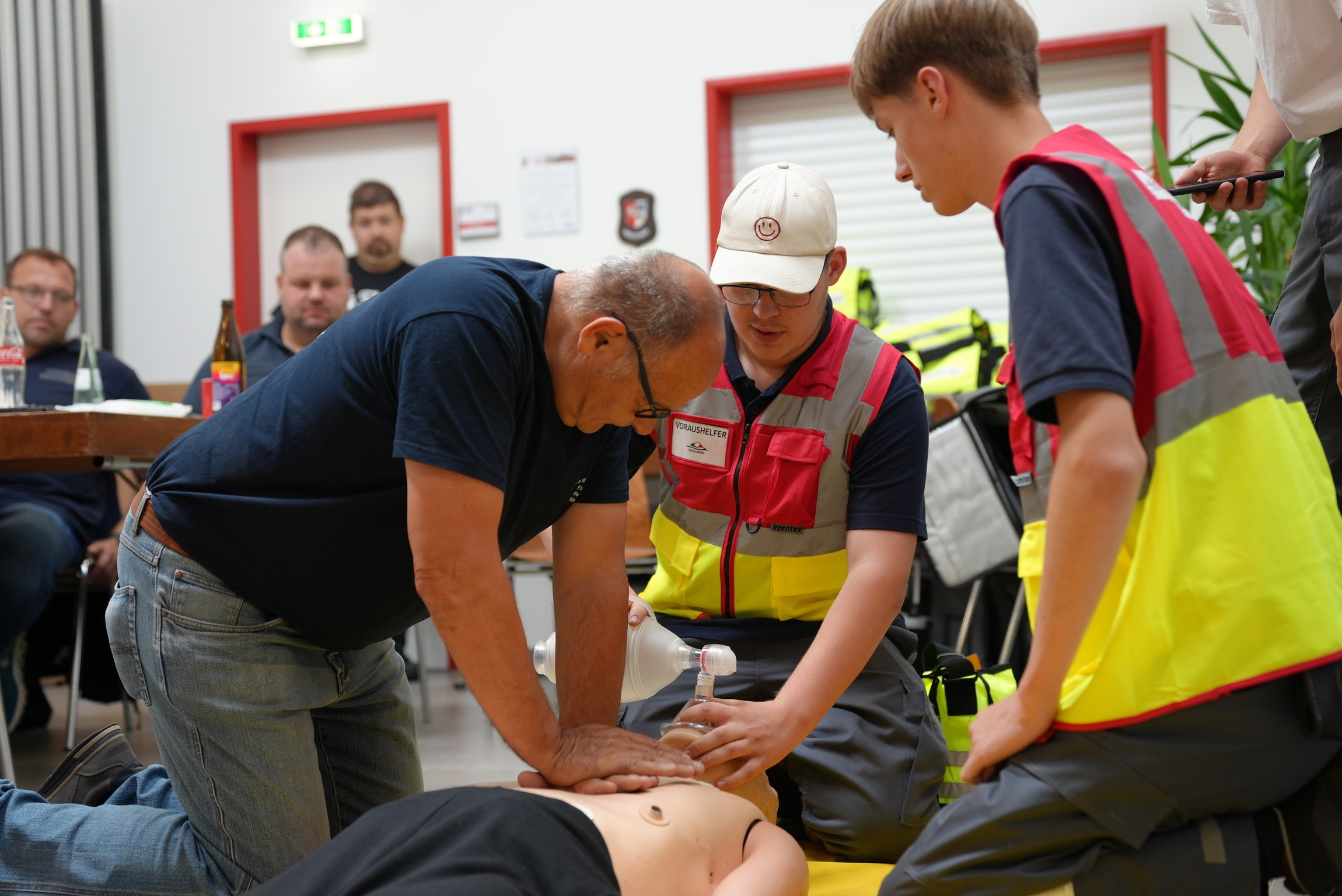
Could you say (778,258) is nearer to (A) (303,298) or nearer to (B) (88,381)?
(B) (88,381)

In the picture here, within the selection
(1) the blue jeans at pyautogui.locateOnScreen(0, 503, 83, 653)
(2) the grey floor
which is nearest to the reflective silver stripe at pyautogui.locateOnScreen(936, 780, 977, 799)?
(2) the grey floor

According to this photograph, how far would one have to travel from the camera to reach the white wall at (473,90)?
5242 millimetres

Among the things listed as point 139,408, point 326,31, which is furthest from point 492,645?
point 326,31

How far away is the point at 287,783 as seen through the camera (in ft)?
5.15

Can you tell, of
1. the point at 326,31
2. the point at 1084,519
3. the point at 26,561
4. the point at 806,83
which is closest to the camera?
the point at 1084,519

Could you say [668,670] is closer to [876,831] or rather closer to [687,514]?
[687,514]

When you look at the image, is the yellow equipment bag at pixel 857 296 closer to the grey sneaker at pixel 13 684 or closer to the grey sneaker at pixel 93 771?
the grey sneaker at pixel 13 684

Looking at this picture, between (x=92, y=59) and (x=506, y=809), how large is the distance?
5.96 m

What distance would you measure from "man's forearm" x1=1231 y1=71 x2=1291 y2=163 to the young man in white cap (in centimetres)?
60

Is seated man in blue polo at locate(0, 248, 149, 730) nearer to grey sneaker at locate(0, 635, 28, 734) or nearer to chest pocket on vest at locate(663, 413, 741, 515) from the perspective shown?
grey sneaker at locate(0, 635, 28, 734)

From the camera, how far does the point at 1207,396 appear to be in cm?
111

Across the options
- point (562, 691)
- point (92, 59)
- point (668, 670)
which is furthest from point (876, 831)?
point (92, 59)

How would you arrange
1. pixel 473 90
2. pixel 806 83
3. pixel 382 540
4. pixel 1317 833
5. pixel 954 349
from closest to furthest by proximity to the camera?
pixel 1317 833 < pixel 382 540 < pixel 954 349 < pixel 806 83 < pixel 473 90

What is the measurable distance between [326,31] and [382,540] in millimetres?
4879
